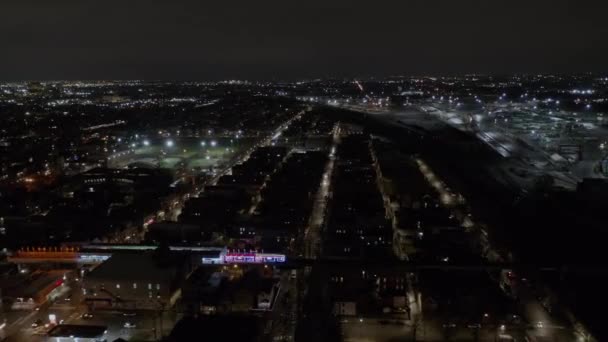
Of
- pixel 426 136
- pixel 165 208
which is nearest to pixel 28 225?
pixel 165 208

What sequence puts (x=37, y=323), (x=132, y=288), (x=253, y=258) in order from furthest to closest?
1. (x=253, y=258)
2. (x=132, y=288)
3. (x=37, y=323)

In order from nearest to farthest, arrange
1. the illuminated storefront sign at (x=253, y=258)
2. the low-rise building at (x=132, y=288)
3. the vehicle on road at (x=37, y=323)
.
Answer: the vehicle on road at (x=37, y=323), the low-rise building at (x=132, y=288), the illuminated storefront sign at (x=253, y=258)

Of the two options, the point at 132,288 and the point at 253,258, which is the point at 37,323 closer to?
the point at 132,288

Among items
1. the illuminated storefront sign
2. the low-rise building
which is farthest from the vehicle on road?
the illuminated storefront sign

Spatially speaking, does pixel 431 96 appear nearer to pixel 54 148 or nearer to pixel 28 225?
pixel 54 148

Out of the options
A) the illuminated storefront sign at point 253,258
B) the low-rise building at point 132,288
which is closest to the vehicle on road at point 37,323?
the low-rise building at point 132,288

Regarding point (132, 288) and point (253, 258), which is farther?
point (253, 258)

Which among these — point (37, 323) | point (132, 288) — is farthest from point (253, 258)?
point (37, 323)

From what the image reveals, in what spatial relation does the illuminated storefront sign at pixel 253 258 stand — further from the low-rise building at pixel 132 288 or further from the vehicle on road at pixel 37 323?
the vehicle on road at pixel 37 323

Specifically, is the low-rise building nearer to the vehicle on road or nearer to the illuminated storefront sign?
the vehicle on road

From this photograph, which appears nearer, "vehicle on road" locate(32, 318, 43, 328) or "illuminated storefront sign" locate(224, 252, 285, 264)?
"vehicle on road" locate(32, 318, 43, 328)

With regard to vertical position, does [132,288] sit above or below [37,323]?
above
